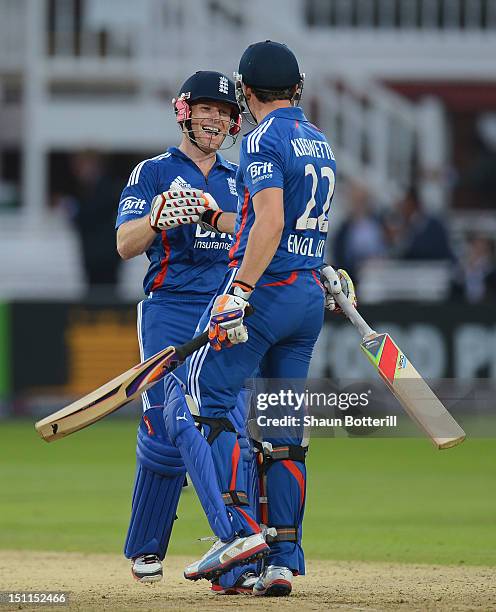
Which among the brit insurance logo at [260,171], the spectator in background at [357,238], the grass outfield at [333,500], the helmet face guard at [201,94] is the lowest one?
the grass outfield at [333,500]

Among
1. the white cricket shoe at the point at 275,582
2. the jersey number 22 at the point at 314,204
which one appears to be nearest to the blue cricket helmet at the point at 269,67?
→ the jersey number 22 at the point at 314,204

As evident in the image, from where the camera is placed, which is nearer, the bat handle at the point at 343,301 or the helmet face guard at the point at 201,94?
the bat handle at the point at 343,301

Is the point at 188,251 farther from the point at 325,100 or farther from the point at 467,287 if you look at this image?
the point at 325,100

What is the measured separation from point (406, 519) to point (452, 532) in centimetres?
70

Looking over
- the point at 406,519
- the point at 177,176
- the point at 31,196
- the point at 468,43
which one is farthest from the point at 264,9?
the point at 177,176

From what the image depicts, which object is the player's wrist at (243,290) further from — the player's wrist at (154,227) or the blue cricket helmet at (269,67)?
the blue cricket helmet at (269,67)

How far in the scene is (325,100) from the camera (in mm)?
22734

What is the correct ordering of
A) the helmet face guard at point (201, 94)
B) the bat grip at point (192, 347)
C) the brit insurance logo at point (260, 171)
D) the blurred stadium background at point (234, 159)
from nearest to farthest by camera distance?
the brit insurance logo at point (260, 171) → the bat grip at point (192, 347) → the helmet face guard at point (201, 94) → the blurred stadium background at point (234, 159)

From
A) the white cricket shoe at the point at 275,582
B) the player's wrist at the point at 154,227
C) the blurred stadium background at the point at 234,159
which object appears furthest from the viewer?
the blurred stadium background at the point at 234,159

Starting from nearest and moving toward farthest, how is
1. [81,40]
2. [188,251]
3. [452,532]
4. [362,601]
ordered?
[362,601] < [188,251] < [452,532] < [81,40]

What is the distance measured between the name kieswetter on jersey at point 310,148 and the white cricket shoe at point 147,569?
2068 millimetres

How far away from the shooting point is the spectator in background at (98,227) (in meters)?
18.0

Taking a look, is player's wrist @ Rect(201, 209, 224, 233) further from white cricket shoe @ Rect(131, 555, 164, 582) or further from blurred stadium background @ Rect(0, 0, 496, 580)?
blurred stadium background @ Rect(0, 0, 496, 580)

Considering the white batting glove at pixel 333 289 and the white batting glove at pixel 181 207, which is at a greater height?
the white batting glove at pixel 181 207
